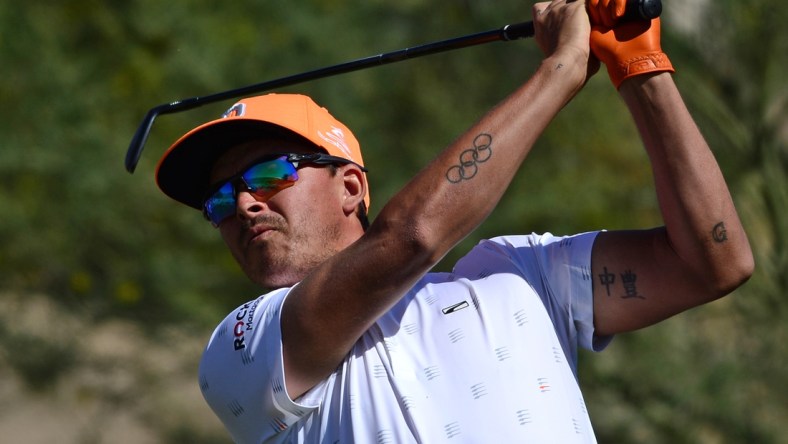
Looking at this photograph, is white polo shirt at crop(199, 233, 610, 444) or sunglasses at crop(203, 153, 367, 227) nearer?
white polo shirt at crop(199, 233, 610, 444)

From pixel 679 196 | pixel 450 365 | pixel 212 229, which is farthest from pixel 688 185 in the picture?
pixel 212 229

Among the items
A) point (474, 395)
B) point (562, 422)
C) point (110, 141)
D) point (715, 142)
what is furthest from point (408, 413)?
point (110, 141)

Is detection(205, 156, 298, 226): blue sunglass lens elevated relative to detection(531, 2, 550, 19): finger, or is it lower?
elevated

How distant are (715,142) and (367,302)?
15.4 ft

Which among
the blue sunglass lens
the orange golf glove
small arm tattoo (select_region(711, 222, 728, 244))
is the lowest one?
small arm tattoo (select_region(711, 222, 728, 244))

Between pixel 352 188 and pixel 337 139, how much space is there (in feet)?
0.42

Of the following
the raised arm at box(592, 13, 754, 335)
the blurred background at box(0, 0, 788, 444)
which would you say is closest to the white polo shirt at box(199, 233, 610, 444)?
the raised arm at box(592, 13, 754, 335)

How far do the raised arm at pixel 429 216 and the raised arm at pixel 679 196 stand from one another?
149 millimetres

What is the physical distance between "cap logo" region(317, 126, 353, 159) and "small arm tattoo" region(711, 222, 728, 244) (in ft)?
3.16

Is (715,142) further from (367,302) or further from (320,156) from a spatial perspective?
(367,302)

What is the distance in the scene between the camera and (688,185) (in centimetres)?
230

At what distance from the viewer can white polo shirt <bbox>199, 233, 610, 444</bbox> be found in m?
2.22

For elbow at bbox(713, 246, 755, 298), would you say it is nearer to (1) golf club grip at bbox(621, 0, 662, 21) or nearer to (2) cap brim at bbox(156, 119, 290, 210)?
(1) golf club grip at bbox(621, 0, 662, 21)

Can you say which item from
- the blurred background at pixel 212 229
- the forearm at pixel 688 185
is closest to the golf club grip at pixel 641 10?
the forearm at pixel 688 185
